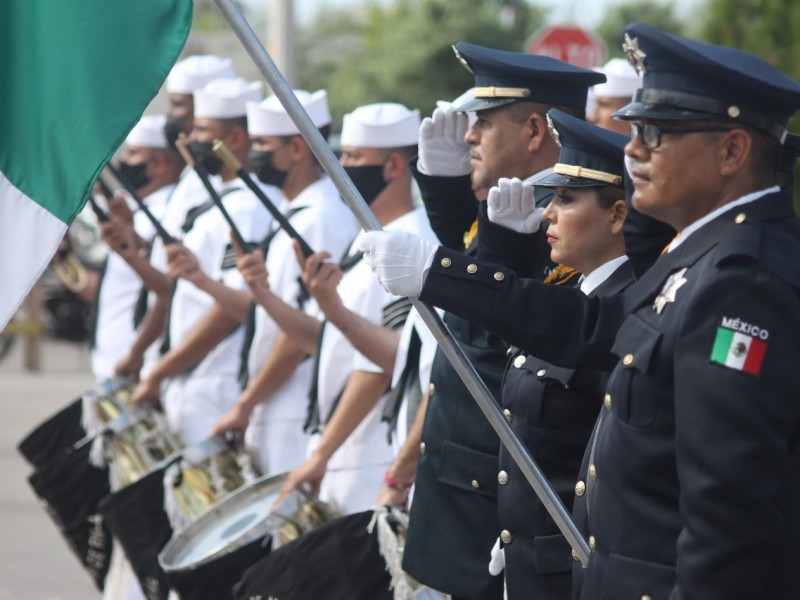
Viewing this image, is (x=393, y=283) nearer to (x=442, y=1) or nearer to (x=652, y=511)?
(x=652, y=511)

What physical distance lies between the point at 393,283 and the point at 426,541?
3.70ft

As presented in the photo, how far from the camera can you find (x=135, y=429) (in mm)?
6930

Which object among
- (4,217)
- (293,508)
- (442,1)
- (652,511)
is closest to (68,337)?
(442,1)

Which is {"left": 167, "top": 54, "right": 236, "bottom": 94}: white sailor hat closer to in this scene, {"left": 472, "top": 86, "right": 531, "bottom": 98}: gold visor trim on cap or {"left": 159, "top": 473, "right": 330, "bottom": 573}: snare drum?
{"left": 159, "top": 473, "right": 330, "bottom": 573}: snare drum

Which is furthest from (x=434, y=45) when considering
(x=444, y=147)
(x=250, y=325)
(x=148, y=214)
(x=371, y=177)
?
(x=444, y=147)

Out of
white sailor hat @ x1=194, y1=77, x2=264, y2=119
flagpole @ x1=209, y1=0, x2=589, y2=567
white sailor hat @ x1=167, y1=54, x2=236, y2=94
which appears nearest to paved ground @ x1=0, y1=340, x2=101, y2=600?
white sailor hat @ x1=194, y1=77, x2=264, y2=119

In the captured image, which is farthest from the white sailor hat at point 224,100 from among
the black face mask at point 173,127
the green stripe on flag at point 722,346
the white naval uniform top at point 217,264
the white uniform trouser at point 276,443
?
the green stripe on flag at point 722,346

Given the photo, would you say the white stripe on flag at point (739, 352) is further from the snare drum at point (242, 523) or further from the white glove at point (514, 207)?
the snare drum at point (242, 523)

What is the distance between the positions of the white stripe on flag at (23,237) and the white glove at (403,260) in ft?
2.75

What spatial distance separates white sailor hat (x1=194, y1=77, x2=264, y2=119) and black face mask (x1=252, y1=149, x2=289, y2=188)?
0.75 m

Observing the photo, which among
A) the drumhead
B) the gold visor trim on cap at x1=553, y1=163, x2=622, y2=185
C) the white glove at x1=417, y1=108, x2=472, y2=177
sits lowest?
the drumhead

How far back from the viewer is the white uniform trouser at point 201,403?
680cm

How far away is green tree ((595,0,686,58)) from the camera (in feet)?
111

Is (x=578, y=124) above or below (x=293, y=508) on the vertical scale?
above
